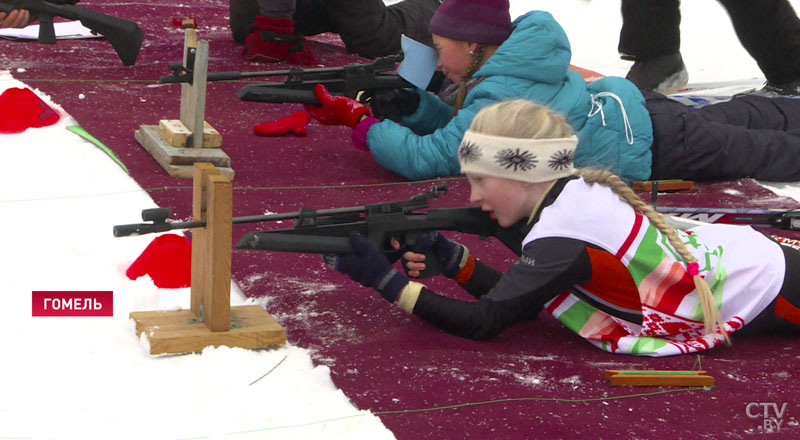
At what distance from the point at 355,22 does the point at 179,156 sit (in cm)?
211

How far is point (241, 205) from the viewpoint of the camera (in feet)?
9.93

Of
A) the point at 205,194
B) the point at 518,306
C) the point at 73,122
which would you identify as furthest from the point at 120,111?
the point at 518,306

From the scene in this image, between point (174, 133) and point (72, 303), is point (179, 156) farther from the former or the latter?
point (72, 303)

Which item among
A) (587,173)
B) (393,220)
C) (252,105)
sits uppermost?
(587,173)

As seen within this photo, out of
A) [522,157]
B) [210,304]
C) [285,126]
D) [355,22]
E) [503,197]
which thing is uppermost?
[522,157]

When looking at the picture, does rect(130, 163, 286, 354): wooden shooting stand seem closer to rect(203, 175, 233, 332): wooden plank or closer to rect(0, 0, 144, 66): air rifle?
rect(203, 175, 233, 332): wooden plank

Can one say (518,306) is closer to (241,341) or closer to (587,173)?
(587,173)

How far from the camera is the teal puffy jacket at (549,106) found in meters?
3.20

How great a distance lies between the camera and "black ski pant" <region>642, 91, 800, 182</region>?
3.37 m

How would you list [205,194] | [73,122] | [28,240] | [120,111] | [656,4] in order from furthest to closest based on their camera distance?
[656,4] < [120,111] < [73,122] < [28,240] < [205,194]

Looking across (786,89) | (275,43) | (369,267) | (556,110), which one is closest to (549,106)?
(556,110)

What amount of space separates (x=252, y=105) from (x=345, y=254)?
7.73 feet

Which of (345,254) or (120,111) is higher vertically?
(345,254)

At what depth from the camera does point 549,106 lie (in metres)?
3.19
